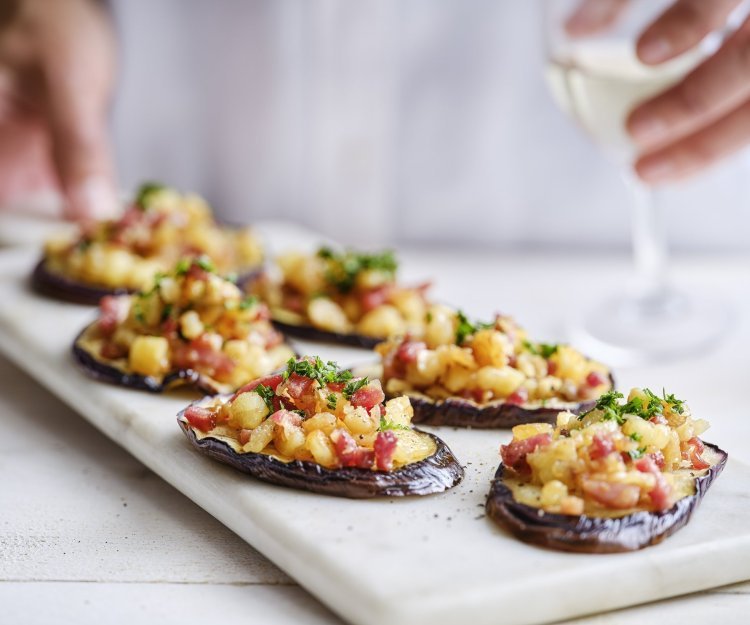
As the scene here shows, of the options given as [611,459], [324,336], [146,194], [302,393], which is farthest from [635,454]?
A: [146,194]

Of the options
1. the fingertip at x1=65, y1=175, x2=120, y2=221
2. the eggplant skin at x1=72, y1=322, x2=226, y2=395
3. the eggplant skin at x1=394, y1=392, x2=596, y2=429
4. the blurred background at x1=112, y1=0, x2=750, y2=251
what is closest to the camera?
the eggplant skin at x1=394, y1=392, x2=596, y2=429

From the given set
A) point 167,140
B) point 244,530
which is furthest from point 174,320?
point 167,140

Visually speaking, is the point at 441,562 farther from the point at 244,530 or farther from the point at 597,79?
the point at 597,79

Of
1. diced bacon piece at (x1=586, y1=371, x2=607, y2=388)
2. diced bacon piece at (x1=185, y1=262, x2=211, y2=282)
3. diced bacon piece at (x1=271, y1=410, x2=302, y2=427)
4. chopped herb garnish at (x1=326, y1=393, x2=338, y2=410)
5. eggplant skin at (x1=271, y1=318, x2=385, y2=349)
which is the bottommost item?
eggplant skin at (x1=271, y1=318, x2=385, y2=349)

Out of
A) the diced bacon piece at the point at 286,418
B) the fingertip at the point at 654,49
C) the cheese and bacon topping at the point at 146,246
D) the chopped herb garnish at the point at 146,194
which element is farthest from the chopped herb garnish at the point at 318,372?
the chopped herb garnish at the point at 146,194

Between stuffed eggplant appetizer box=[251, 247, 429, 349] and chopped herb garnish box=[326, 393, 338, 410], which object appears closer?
chopped herb garnish box=[326, 393, 338, 410]

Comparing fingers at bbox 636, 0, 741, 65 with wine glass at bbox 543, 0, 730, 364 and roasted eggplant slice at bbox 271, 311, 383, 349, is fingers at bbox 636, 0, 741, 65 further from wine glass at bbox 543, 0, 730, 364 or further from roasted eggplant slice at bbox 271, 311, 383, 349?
roasted eggplant slice at bbox 271, 311, 383, 349

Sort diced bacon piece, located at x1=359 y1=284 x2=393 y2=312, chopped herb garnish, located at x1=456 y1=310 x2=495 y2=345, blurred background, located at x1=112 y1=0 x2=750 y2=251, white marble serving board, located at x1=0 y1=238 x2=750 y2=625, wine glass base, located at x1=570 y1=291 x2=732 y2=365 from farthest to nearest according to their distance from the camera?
1. blurred background, located at x1=112 y1=0 x2=750 y2=251
2. wine glass base, located at x1=570 y1=291 x2=732 y2=365
3. diced bacon piece, located at x1=359 y1=284 x2=393 y2=312
4. chopped herb garnish, located at x1=456 y1=310 x2=495 y2=345
5. white marble serving board, located at x1=0 y1=238 x2=750 y2=625

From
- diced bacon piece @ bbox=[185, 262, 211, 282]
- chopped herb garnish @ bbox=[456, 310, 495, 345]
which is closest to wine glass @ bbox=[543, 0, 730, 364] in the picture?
chopped herb garnish @ bbox=[456, 310, 495, 345]
